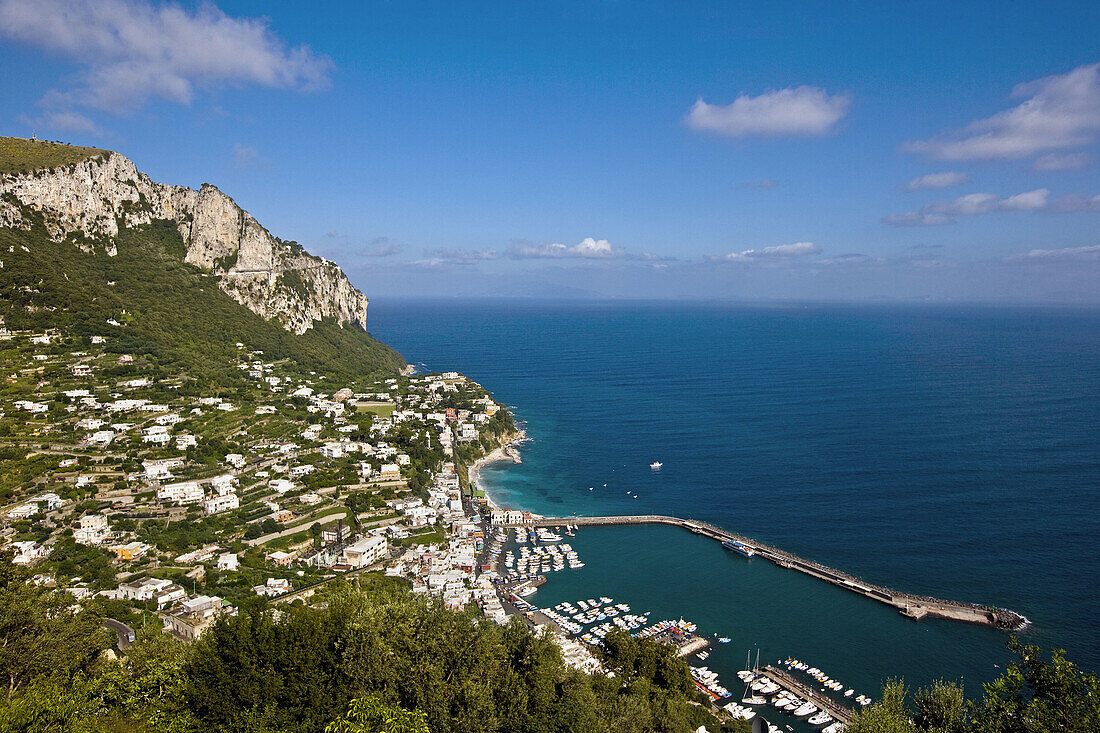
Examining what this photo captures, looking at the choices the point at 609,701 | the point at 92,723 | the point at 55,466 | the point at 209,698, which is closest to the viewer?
the point at 92,723

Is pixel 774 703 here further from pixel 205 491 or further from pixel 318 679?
pixel 205 491

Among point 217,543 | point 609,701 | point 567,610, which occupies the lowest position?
point 567,610

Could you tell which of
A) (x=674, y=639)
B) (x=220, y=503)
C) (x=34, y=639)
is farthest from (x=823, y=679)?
(x=220, y=503)

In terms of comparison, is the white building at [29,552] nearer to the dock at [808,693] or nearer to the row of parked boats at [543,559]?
the row of parked boats at [543,559]

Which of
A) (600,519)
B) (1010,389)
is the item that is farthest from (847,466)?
(1010,389)

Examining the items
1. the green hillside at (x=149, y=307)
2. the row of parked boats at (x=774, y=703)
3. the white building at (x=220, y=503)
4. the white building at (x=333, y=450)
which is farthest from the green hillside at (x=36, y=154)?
the row of parked boats at (x=774, y=703)

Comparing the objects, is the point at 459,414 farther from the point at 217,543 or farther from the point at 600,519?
the point at 217,543

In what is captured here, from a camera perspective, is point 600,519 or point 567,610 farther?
point 600,519
